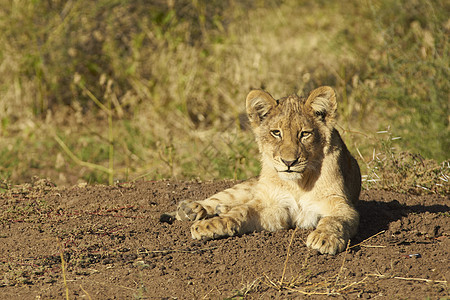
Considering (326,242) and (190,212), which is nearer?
(326,242)

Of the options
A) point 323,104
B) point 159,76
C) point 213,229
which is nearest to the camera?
point 213,229

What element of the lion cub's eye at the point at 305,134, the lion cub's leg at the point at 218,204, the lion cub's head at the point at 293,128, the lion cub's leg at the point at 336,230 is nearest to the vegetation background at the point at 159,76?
the lion cub's leg at the point at 218,204

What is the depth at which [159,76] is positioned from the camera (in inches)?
428

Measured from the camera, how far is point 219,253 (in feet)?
13.8

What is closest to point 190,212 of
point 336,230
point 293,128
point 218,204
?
point 218,204

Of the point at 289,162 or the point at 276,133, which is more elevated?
the point at 276,133

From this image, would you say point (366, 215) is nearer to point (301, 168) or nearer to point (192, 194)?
point (301, 168)

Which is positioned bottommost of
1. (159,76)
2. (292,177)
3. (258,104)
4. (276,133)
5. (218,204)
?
(159,76)

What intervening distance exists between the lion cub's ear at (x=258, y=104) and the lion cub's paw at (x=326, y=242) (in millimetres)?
1194

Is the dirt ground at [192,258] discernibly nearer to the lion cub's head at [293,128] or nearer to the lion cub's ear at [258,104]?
the lion cub's head at [293,128]

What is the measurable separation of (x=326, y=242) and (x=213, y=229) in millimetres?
840

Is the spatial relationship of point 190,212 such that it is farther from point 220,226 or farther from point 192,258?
point 192,258

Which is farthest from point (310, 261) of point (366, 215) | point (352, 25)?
point (352, 25)

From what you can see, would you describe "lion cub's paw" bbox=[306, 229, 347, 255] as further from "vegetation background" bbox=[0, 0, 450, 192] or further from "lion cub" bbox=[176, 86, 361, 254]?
"vegetation background" bbox=[0, 0, 450, 192]
